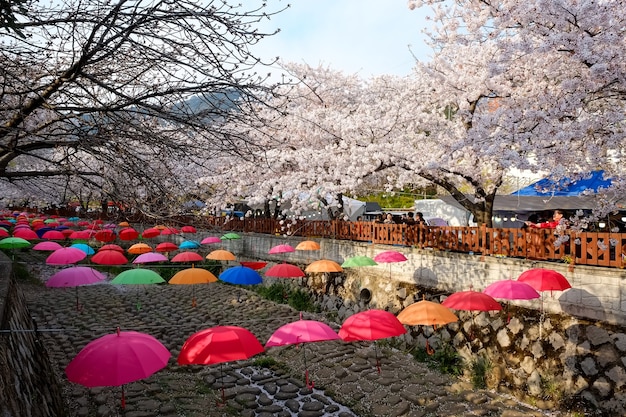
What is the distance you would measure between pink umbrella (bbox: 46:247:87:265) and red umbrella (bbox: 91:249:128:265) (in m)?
0.54

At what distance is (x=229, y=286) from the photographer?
2320cm

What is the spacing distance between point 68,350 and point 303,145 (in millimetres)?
12679

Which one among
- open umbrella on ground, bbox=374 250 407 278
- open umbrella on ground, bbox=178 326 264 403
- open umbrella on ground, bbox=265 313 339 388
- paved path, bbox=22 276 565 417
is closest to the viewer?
open umbrella on ground, bbox=178 326 264 403

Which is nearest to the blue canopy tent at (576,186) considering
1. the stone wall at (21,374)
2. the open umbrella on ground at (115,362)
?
the open umbrella on ground at (115,362)

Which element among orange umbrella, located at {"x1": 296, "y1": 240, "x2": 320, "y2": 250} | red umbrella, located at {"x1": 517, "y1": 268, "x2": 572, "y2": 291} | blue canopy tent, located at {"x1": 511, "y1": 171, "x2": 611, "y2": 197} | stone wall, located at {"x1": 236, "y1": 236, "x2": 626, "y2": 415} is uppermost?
blue canopy tent, located at {"x1": 511, "y1": 171, "x2": 611, "y2": 197}

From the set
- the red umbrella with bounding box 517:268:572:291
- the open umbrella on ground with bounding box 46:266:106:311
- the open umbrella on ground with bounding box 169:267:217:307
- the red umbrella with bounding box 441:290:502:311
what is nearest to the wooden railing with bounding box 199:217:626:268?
the red umbrella with bounding box 517:268:572:291

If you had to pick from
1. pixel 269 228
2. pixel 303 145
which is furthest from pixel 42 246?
pixel 303 145

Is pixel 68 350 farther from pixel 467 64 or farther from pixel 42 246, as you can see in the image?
pixel 467 64

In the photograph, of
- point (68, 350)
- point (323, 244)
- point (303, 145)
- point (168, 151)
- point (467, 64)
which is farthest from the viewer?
point (303, 145)

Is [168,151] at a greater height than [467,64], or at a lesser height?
lesser

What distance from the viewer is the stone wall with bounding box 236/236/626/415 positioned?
9.66 m

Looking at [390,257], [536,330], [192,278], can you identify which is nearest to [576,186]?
[536,330]

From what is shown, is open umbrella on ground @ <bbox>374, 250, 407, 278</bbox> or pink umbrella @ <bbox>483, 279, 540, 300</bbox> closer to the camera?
pink umbrella @ <bbox>483, 279, 540, 300</bbox>

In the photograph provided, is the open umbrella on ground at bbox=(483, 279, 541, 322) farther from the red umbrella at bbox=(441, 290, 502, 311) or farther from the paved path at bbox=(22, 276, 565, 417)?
the paved path at bbox=(22, 276, 565, 417)
